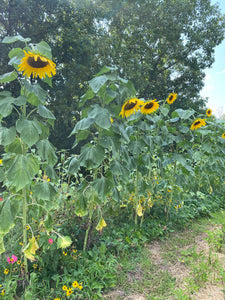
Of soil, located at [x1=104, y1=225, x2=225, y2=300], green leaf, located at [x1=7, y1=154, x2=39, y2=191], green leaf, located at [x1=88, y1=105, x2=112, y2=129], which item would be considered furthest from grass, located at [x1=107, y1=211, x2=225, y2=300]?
green leaf, located at [x1=88, y1=105, x2=112, y2=129]

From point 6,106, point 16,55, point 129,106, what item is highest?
point 129,106

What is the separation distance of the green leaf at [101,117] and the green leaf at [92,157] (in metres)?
0.22

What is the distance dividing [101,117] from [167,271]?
140 cm

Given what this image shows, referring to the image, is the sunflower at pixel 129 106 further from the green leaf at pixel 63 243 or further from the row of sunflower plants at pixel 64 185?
the green leaf at pixel 63 243

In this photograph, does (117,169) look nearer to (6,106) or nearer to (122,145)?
(122,145)

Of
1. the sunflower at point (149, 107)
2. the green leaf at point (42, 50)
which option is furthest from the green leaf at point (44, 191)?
the sunflower at point (149, 107)

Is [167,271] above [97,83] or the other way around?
the other way around

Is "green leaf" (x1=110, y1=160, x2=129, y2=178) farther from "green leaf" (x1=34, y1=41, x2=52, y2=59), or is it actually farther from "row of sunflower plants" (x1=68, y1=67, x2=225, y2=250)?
"green leaf" (x1=34, y1=41, x2=52, y2=59)

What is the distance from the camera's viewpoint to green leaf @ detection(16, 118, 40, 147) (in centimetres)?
129

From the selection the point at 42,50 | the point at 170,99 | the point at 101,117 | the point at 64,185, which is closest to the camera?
the point at 42,50

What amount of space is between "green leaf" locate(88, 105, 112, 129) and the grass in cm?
117

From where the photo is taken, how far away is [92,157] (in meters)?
1.65

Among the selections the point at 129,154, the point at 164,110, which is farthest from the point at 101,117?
the point at 129,154

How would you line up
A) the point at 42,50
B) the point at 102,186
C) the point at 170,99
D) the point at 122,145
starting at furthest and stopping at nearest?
1. the point at 170,99
2. the point at 122,145
3. the point at 102,186
4. the point at 42,50
